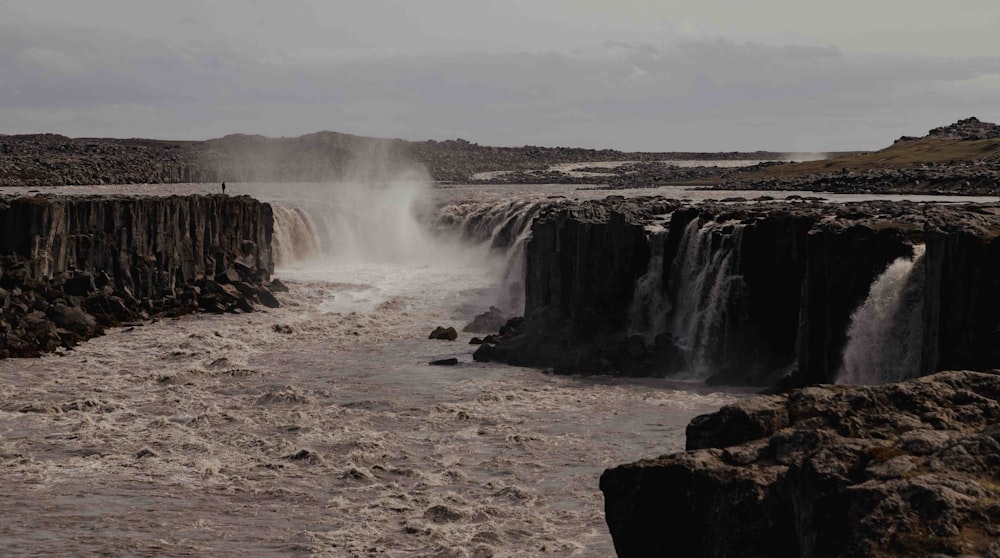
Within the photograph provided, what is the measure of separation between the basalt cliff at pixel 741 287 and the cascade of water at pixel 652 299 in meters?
0.06

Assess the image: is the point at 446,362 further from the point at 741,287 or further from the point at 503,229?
the point at 503,229

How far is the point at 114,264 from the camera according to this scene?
7569 cm

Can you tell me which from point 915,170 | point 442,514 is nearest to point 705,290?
point 442,514

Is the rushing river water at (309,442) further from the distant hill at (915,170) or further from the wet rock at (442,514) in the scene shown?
the distant hill at (915,170)

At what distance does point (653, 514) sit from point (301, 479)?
2049 cm

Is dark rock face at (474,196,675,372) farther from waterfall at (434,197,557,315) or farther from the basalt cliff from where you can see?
waterfall at (434,197,557,315)

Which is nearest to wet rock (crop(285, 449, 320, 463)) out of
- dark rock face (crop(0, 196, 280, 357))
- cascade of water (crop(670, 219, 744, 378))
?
cascade of water (crop(670, 219, 744, 378))

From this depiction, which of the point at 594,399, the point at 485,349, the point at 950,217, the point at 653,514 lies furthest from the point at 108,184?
the point at 653,514

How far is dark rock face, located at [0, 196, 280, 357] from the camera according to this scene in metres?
65.3

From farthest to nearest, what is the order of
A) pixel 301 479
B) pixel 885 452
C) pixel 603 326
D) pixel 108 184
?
1. pixel 108 184
2. pixel 603 326
3. pixel 301 479
4. pixel 885 452

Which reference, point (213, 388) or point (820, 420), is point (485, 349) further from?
point (820, 420)

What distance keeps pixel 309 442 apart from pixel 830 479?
28.6 m

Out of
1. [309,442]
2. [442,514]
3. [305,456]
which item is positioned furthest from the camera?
[309,442]

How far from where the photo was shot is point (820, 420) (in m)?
18.0
